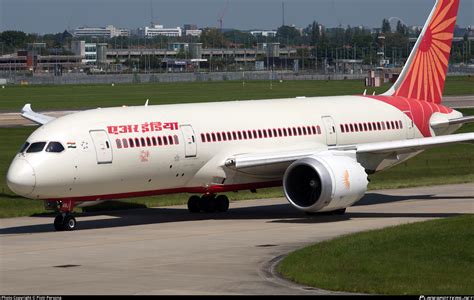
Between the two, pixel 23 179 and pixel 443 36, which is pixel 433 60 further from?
pixel 23 179

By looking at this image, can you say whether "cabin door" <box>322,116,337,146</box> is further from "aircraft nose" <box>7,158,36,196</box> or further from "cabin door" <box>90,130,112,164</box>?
"aircraft nose" <box>7,158,36,196</box>

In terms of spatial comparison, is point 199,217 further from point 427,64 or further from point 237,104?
point 427,64

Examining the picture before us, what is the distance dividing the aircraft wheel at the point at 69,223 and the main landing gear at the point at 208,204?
6333 millimetres

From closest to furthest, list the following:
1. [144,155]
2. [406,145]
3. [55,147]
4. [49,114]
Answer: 1. [55,147]
2. [144,155]
3. [406,145]
4. [49,114]

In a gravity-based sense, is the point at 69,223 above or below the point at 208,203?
above

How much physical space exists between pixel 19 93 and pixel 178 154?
407ft

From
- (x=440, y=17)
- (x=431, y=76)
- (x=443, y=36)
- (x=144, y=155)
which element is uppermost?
(x=440, y=17)

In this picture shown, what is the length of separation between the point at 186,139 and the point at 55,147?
5.24 metres

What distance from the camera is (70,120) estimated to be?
128 feet

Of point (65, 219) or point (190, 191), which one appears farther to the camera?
point (190, 191)

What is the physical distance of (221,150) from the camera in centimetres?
4238

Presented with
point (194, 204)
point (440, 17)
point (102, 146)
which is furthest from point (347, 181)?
point (440, 17)

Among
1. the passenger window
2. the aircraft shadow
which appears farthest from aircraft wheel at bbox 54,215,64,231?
the passenger window

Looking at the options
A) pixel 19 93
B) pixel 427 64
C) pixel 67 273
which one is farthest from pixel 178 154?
pixel 19 93
